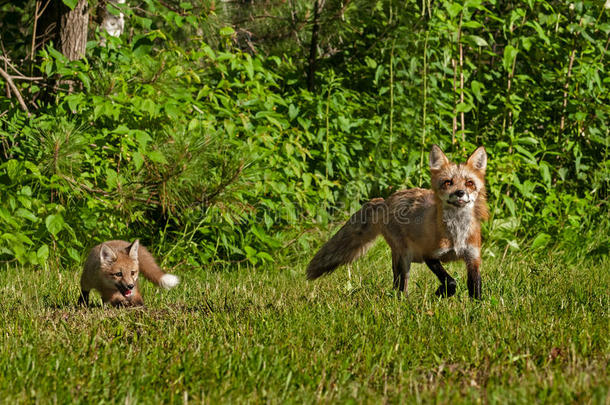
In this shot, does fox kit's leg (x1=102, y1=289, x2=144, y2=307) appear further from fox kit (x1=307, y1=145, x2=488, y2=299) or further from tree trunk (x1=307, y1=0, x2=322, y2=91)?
tree trunk (x1=307, y1=0, x2=322, y2=91)

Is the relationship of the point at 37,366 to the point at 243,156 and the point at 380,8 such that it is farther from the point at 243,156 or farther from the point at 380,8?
the point at 380,8

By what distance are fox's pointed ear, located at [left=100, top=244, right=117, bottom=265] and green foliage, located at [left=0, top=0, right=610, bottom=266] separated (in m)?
1.23

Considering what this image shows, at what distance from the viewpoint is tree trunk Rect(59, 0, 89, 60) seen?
820cm

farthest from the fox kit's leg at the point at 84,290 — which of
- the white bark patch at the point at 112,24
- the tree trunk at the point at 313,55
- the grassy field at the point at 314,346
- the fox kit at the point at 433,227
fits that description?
the white bark patch at the point at 112,24

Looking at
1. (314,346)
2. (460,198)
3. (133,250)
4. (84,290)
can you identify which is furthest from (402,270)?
(84,290)

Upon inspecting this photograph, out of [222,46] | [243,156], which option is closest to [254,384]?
[243,156]

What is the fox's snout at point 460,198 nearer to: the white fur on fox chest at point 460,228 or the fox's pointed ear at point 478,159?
the white fur on fox chest at point 460,228

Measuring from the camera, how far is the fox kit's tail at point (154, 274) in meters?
6.14

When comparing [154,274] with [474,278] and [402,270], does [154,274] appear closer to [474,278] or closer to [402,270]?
Result: [402,270]

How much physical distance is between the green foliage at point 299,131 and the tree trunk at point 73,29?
37 centimetres

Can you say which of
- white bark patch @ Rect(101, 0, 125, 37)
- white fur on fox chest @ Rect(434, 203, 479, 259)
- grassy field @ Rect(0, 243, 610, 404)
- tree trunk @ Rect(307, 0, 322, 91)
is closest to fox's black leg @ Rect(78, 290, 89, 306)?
grassy field @ Rect(0, 243, 610, 404)

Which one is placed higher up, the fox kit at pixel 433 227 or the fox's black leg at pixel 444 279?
the fox kit at pixel 433 227

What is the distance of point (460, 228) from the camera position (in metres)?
5.51

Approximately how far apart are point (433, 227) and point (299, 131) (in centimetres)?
321
